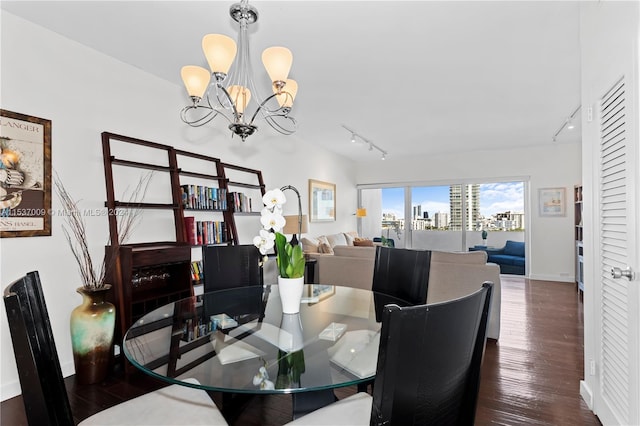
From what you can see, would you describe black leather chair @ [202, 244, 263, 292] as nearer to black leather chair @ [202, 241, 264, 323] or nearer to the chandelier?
black leather chair @ [202, 241, 264, 323]

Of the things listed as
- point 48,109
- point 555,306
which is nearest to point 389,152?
point 555,306

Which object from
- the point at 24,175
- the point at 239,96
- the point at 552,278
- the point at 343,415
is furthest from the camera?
the point at 552,278

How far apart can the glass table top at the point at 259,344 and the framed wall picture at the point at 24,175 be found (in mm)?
1199

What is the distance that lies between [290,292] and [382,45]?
2047 mm

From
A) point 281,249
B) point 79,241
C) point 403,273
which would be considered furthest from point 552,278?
point 79,241

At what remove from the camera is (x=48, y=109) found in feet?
8.25

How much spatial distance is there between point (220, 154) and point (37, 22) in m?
2.00

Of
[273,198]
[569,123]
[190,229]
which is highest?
[569,123]

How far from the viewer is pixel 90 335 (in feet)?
7.97

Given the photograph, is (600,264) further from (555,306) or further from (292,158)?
(292,158)

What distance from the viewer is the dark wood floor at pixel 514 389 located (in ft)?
6.69

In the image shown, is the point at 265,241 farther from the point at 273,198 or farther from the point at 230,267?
the point at 230,267

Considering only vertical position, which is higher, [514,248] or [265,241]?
[265,241]

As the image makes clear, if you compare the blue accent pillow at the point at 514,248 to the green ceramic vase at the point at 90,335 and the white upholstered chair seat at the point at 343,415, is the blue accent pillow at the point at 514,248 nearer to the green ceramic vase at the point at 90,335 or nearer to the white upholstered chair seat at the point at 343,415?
the white upholstered chair seat at the point at 343,415
